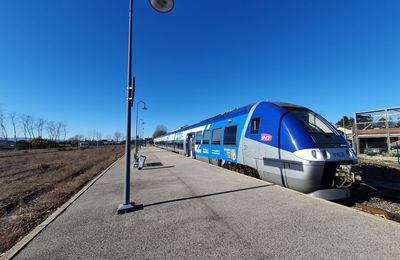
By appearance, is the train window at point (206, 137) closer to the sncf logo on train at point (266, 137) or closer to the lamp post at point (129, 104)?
the sncf logo on train at point (266, 137)

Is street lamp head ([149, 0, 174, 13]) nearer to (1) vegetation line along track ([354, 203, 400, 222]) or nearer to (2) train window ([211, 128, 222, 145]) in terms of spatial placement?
(1) vegetation line along track ([354, 203, 400, 222])

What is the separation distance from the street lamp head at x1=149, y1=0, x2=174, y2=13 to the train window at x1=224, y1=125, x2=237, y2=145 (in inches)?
225

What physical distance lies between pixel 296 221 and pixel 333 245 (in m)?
0.96

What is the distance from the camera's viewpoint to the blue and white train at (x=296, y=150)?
612 cm

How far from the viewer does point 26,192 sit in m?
9.62

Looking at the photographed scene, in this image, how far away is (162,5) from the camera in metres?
5.85

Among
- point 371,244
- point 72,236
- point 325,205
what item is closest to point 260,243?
point 371,244

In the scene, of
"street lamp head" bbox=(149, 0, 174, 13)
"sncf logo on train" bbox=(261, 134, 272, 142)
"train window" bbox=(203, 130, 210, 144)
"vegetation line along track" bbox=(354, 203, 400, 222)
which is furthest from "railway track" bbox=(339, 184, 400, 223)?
"train window" bbox=(203, 130, 210, 144)

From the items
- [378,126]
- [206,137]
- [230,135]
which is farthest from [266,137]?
[378,126]

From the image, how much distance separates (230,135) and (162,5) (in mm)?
6427

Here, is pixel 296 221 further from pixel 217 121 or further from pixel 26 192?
pixel 26 192

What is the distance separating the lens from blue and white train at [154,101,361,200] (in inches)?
241

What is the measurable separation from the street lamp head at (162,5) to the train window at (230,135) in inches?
225

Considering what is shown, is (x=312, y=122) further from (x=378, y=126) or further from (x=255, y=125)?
(x=378, y=126)
